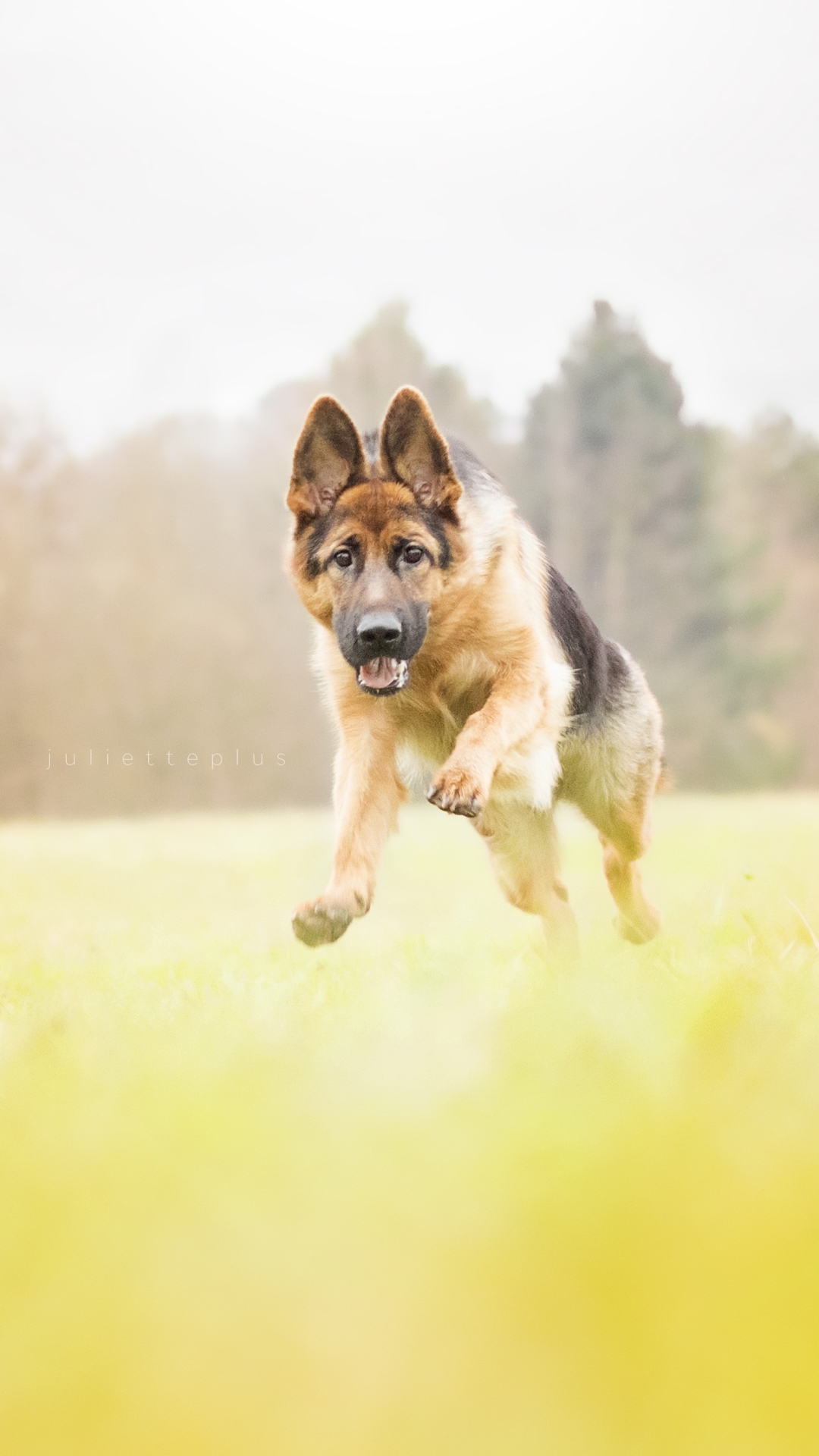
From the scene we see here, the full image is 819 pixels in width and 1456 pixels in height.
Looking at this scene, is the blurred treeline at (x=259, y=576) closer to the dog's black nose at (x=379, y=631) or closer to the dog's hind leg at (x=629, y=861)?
the dog's hind leg at (x=629, y=861)

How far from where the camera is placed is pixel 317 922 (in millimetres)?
3316

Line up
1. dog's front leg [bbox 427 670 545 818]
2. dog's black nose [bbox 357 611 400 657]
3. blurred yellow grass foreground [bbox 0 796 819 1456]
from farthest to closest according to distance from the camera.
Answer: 1. dog's black nose [bbox 357 611 400 657]
2. dog's front leg [bbox 427 670 545 818]
3. blurred yellow grass foreground [bbox 0 796 819 1456]

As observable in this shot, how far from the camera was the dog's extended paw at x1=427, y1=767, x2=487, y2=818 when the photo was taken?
3.40m

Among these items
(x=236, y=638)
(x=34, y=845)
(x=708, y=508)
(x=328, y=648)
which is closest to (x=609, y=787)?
(x=328, y=648)

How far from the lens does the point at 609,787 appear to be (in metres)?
5.07


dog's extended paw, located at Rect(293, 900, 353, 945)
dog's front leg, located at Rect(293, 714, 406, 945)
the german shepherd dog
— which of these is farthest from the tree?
dog's extended paw, located at Rect(293, 900, 353, 945)

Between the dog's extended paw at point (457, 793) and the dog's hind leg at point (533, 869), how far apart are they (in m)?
1.38

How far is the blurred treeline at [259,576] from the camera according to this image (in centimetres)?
1925

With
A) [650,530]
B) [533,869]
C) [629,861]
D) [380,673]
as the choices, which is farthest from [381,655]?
[650,530]

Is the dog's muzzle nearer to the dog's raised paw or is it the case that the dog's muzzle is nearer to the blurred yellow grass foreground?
the dog's raised paw

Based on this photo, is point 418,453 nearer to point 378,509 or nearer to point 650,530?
point 378,509

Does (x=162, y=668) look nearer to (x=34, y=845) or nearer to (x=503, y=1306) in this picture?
(x=34, y=845)

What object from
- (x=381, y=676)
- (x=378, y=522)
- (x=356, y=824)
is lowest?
(x=356, y=824)

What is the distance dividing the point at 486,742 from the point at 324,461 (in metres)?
1.11
